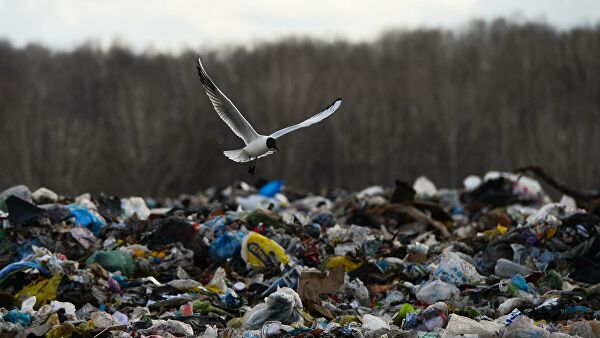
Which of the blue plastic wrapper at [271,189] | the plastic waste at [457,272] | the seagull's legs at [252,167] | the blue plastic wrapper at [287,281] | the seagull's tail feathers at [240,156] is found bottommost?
the blue plastic wrapper at [271,189]

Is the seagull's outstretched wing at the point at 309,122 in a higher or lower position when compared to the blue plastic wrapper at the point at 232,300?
higher

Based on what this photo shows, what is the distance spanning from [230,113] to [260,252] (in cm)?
202

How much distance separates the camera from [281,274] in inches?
241

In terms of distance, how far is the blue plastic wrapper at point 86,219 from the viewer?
7172mm

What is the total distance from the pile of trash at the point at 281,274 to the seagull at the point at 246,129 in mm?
929

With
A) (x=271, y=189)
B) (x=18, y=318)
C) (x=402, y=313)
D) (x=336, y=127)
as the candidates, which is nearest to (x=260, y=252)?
(x=402, y=313)

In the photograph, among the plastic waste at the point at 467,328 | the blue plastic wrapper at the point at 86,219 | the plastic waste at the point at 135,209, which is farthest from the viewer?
the plastic waste at the point at 135,209

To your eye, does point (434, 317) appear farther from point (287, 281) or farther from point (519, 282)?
point (287, 281)

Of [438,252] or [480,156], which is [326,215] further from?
[480,156]

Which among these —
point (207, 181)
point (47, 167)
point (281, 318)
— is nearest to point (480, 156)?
point (207, 181)

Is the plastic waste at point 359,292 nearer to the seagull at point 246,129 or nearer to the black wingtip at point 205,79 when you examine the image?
the seagull at point 246,129

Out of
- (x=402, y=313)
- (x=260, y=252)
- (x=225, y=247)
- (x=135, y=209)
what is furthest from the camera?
(x=135, y=209)

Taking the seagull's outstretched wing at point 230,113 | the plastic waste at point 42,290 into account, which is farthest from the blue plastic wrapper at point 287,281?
the seagull's outstretched wing at point 230,113

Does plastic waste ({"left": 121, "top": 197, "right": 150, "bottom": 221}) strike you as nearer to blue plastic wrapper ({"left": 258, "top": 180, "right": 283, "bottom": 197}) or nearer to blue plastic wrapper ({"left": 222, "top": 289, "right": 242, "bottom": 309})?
blue plastic wrapper ({"left": 222, "top": 289, "right": 242, "bottom": 309})
